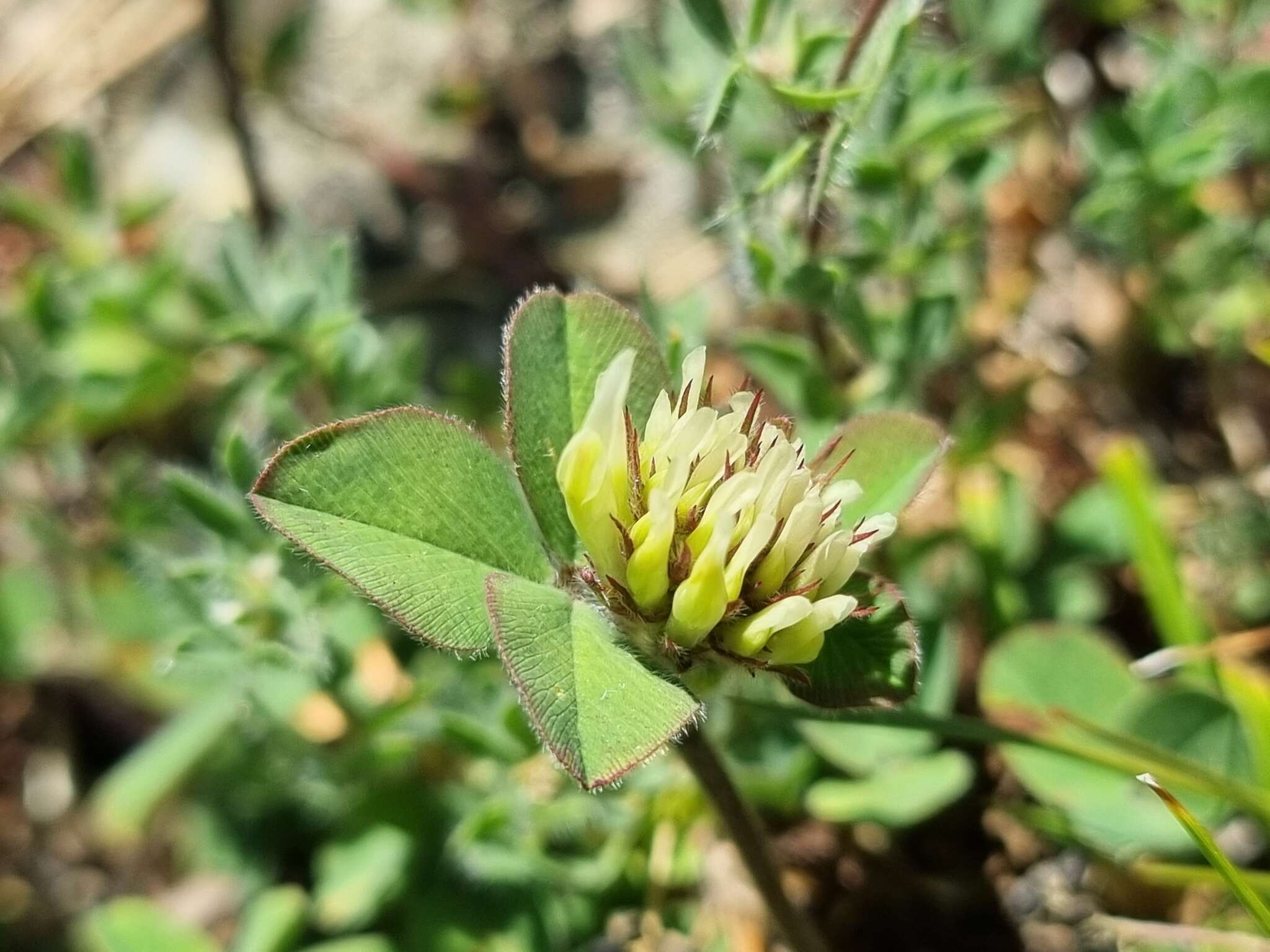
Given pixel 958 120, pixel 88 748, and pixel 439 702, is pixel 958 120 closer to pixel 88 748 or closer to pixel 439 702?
pixel 439 702

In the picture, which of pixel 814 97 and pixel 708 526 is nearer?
pixel 708 526

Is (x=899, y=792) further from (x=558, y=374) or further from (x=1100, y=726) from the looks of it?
(x=558, y=374)

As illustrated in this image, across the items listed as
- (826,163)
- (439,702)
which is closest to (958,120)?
(826,163)

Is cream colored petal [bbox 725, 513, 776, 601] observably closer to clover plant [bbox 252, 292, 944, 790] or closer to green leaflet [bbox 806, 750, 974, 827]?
clover plant [bbox 252, 292, 944, 790]

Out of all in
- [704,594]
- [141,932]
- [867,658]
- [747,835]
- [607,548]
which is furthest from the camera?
[141,932]

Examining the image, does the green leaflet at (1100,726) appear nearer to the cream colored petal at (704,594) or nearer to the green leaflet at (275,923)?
the cream colored petal at (704,594)

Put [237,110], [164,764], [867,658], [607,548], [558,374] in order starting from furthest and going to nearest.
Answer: [237,110]
[164,764]
[558,374]
[867,658]
[607,548]

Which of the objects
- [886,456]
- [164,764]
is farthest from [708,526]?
[164,764]

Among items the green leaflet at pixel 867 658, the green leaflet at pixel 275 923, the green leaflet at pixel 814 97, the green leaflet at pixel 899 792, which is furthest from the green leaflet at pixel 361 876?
the green leaflet at pixel 814 97
